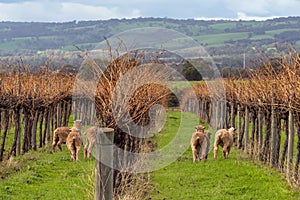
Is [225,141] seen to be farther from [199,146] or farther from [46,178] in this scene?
[46,178]

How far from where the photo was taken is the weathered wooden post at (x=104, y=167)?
6.56 meters

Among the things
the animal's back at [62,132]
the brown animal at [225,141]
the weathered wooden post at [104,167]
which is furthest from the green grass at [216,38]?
the weathered wooden post at [104,167]

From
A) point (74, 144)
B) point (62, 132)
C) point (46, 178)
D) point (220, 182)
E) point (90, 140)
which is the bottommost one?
point (46, 178)

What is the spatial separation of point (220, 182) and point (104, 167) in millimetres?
7439

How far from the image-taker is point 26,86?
20.5 meters

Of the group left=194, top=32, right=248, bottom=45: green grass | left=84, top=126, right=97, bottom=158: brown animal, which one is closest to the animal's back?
left=84, top=126, right=97, bottom=158: brown animal

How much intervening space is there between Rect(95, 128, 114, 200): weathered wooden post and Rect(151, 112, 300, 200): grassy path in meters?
5.01

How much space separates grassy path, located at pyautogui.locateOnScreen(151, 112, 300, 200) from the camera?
1177 cm

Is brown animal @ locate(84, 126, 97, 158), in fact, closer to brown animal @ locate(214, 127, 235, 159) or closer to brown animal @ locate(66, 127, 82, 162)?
brown animal @ locate(66, 127, 82, 162)

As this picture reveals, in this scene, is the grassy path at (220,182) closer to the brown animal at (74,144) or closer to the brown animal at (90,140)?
the brown animal at (90,140)

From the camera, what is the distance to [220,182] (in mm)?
13539

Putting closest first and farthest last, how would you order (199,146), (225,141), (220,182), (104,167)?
(104,167)
(220,182)
(199,146)
(225,141)

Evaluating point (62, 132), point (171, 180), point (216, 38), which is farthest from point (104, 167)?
point (216, 38)

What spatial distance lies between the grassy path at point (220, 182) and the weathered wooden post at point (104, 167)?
5014mm
